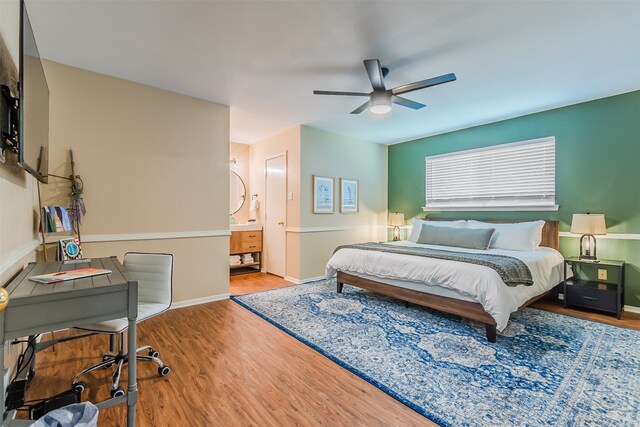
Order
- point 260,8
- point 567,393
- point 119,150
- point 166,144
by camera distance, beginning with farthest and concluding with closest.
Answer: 1. point 166,144
2. point 119,150
3. point 260,8
4. point 567,393

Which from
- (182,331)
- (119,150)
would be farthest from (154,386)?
(119,150)

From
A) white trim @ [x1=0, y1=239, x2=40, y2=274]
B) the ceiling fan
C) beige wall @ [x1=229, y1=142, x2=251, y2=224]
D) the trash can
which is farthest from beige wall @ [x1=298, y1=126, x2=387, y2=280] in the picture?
the trash can

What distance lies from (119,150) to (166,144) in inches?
18.7

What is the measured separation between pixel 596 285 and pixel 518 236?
91cm

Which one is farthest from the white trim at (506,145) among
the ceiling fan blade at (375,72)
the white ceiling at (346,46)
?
the ceiling fan blade at (375,72)

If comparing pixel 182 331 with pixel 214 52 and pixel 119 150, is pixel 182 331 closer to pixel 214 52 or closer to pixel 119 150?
pixel 119 150

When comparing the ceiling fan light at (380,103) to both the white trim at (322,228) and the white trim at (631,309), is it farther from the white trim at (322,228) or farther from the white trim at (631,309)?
the white trim at (631,309)

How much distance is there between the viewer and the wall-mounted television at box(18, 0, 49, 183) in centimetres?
157

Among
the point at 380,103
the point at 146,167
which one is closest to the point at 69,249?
the point at 146,167

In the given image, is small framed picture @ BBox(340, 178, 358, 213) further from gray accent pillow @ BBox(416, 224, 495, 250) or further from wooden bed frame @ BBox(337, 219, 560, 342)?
wooden bed frame @ BBox(337, 219, 560, 342)

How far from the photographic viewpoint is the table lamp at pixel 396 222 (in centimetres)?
558

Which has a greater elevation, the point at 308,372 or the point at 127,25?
the point at 127,25

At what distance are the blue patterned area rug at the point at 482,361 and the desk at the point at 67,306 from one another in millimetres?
1500

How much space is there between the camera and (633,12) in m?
2.10
